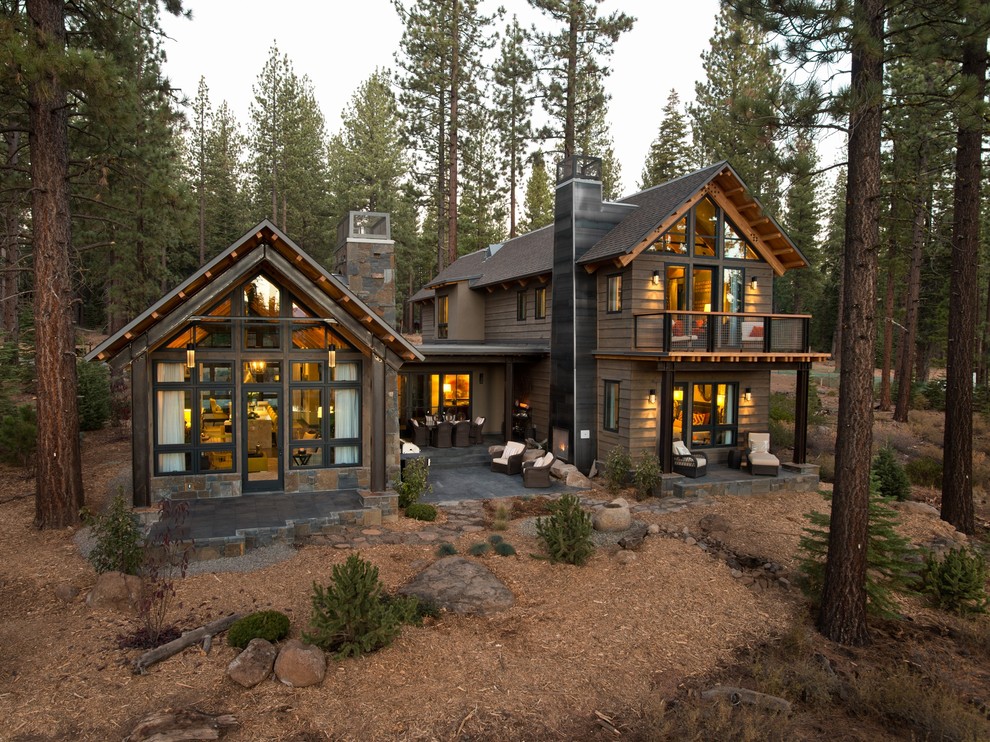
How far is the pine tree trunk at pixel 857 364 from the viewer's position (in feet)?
23.1

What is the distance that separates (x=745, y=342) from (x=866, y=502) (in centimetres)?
809

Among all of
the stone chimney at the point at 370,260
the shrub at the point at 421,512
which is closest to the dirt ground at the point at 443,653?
the shrub at the point at 421,512

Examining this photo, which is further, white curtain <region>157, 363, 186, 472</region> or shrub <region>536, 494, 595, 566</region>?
white curtain <region>157, 363, 186, 472</region>

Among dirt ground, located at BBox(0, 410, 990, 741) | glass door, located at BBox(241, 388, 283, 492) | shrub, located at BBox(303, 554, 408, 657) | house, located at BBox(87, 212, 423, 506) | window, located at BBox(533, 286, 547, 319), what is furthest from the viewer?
window, located at BBox(533, 286, 547, 319)

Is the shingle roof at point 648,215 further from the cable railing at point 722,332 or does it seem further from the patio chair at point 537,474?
the patio chair at point 537,474

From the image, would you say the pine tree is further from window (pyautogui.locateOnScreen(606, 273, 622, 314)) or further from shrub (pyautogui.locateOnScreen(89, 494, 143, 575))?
shrub (pyautogui.locateOnScreen(89, 494, 143, 575))

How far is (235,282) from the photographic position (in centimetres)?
1079

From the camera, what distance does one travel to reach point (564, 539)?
9.25 m

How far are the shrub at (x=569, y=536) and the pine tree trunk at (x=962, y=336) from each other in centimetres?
754

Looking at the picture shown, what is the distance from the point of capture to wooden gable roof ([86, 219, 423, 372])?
9.98 m

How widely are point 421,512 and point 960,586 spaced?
8271 millimetres

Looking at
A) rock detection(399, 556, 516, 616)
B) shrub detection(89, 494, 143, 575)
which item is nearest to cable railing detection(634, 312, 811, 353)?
rock detection(399, 556, 516, 616)

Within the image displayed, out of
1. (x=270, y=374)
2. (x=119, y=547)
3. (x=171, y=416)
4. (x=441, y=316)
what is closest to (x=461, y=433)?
(x=270, y=374)

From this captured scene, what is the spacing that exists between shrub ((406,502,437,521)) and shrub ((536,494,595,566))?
8.58 ft
